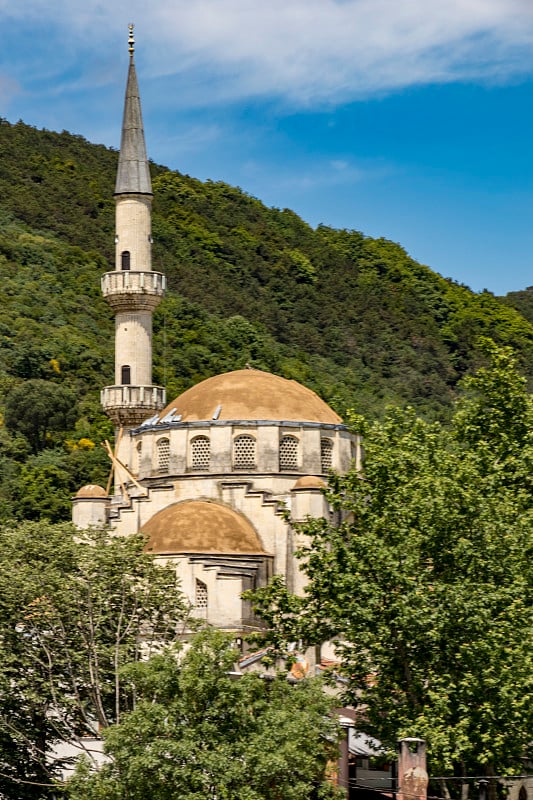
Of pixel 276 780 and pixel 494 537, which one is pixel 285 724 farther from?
pixel 494 537

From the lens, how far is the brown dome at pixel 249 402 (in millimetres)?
48906

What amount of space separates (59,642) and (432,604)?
8.14m

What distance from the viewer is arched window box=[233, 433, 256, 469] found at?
158 ft

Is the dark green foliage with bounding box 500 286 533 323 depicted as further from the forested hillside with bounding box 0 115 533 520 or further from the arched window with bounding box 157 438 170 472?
the arched window with bounding box 157 438 170 472

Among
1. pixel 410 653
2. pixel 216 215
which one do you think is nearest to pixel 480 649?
pixel 410 653

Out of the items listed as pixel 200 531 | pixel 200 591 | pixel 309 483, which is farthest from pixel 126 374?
pixel 200 591

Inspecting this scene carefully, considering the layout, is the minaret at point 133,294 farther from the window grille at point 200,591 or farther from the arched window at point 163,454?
the window grille at point 200,591

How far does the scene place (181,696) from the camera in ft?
99.4

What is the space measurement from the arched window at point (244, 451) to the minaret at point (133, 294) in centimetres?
570

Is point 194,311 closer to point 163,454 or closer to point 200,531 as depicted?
point 163,454

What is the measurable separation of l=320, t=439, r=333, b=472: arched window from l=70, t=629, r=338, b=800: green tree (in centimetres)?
1805

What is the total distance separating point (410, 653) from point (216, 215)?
9628 cm

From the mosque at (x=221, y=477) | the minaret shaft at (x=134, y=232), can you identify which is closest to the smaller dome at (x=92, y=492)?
the mosque at (x=221, y=477)

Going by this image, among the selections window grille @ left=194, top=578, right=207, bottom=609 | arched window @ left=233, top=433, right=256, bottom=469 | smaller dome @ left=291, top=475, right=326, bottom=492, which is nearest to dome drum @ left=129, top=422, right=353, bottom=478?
arched window @ left=233, top=433, right=256, bottom=469
